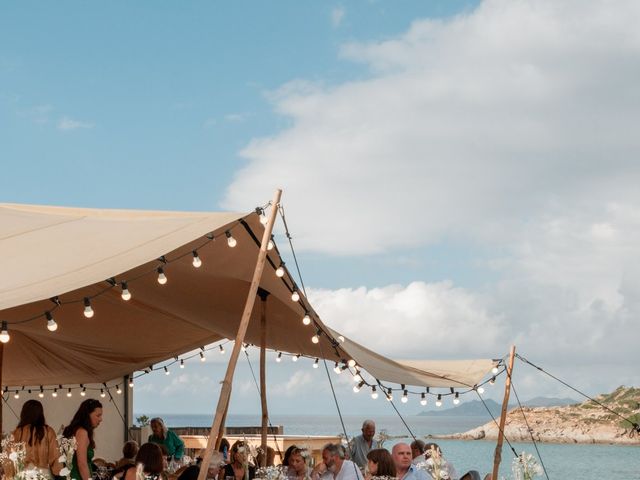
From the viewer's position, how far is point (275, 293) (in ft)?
23.9

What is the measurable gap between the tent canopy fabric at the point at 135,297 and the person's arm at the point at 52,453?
831 mm

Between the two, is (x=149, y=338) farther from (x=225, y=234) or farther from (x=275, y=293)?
(x=225, y=234)

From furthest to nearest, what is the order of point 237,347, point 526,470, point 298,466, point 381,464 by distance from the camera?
point 298,466 → point 381,464 → point 237,347 → point 526,470

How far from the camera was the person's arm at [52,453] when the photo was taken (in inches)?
231

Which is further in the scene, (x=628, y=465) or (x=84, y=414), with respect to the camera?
(x=628, y=465)

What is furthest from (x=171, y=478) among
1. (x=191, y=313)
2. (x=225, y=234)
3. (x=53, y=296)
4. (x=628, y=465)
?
(x=628, y=465)

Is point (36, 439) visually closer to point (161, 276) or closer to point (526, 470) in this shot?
point (161, 276)

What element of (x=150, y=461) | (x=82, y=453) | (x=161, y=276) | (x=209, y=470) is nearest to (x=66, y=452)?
(x=82, y=453)

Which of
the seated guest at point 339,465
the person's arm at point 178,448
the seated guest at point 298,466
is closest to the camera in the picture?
the seated guest at point 339,465

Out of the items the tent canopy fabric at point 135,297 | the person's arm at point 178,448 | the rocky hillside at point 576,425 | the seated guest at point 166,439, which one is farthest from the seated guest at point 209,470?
the rocky hillside at point 576,425

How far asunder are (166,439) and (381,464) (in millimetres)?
4654

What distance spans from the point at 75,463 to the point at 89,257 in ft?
5.37

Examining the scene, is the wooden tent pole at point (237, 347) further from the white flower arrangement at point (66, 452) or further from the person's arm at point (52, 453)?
the person's arm at point (52, 453)

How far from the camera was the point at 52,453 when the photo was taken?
19.3 feet
